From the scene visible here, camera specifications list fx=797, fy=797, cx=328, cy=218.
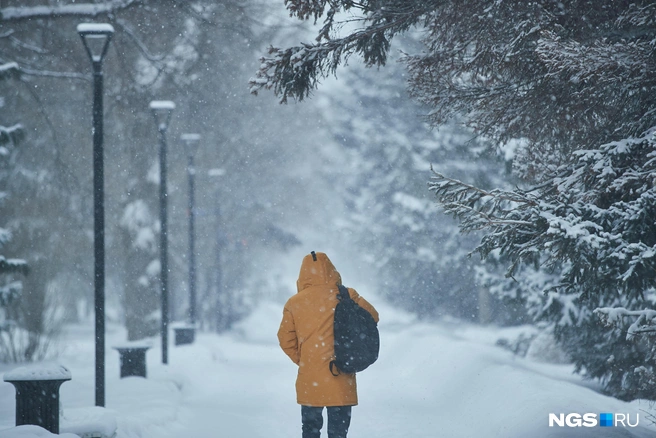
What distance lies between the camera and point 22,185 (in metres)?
21.6

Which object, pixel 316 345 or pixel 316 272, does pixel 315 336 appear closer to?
pixel 316 345

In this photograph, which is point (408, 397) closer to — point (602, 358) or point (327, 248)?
point (602, 358)

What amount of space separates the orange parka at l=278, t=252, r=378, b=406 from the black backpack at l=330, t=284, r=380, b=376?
0.07 m

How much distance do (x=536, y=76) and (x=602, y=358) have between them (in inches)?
279

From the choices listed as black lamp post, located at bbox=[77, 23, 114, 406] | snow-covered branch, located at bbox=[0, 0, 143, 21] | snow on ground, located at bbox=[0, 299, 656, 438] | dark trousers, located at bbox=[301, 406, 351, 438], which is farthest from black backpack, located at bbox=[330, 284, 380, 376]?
snow-covered branch, located at bbox=[0, 0, 143, 21]

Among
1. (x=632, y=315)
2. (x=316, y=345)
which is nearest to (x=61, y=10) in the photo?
(x=316, y=345)

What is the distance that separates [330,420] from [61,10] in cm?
1006

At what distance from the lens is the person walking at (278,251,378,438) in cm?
622

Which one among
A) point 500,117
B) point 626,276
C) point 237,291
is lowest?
point 237,291

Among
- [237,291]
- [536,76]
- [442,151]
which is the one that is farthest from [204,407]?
[237,291]

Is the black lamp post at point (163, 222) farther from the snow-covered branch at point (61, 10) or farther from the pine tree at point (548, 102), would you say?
the pine tree at point (548, 102)

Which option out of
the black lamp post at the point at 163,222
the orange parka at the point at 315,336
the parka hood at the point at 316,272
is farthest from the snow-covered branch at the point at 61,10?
the orange parka at the point at 315,336

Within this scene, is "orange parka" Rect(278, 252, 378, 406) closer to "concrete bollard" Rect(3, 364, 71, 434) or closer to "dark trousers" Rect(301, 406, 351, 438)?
"dark trousers" Rect(301, 406, 351, 438)

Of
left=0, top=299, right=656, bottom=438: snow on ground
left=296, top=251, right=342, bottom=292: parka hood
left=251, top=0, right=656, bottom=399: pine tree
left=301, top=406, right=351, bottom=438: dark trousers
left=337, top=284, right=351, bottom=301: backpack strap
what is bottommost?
left=0, top=299, right=656, bottom=438: snow on ground
